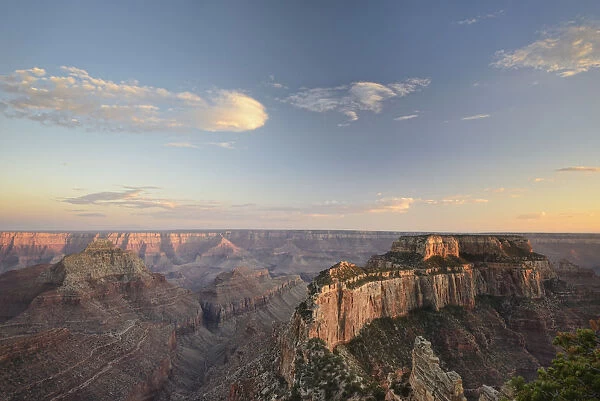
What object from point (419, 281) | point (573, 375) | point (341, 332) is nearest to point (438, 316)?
point (419, 281)

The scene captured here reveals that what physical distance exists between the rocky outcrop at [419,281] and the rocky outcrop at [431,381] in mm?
16998

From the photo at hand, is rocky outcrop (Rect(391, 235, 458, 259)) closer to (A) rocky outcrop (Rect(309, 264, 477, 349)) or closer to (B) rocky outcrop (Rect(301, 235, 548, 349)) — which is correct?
(B) rocky outcrop (Rect(301, 235, 548, 349))

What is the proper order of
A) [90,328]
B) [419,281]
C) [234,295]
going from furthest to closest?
[234,295] → [90,328] → [419,281]

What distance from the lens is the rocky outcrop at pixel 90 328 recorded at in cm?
6381

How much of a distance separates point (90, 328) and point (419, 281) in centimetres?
8753

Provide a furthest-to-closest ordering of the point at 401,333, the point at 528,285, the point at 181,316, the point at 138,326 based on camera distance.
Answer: the point at 181,316, the point at 138,326, the point at 528,285, the point at 401,333

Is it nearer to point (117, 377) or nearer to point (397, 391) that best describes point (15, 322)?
point (117, 377)

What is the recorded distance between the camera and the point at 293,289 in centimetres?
19150

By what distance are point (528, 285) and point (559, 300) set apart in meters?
11.5

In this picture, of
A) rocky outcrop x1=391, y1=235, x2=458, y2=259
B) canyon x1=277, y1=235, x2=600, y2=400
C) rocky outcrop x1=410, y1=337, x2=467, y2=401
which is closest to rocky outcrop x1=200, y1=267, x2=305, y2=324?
rocky outcrop x1=391, y1=235, x2=458, y2=259

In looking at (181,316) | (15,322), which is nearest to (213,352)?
(181,316)

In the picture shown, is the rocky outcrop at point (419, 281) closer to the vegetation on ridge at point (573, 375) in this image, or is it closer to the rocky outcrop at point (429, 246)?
the rocky outcrop at point (429, 246)

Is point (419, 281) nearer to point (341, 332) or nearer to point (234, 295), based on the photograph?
point (341, 332)

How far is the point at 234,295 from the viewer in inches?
6452
